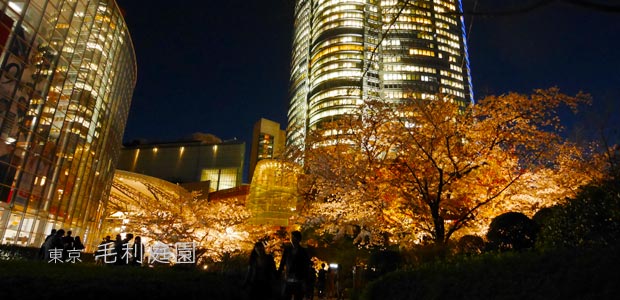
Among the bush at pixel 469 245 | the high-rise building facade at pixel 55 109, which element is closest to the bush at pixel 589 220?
the bush at pixel 469 245

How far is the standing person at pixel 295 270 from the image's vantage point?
6777 millimetres

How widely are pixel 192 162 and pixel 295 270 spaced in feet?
299

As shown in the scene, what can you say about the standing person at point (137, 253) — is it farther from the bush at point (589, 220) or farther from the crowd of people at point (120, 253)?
the bush at point (589, 220)

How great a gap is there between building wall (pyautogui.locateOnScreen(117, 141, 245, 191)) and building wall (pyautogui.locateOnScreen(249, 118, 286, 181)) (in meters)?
19.4

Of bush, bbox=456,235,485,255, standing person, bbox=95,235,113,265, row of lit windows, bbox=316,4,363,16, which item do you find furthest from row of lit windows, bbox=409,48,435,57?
standing person, bbox=95,235,113,265

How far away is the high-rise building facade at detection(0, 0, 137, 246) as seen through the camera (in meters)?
19.8

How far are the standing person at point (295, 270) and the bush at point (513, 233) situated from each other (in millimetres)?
5856

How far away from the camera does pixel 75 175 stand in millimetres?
26891

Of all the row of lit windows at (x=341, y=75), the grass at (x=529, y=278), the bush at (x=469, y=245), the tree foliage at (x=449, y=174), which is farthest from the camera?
the row of lit windows at (x=341, y=75)

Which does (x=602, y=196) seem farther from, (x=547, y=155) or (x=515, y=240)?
(x=547, y=155)

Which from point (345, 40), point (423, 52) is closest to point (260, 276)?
point (345, 40)

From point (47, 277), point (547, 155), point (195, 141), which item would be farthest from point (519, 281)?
point (195, 141)

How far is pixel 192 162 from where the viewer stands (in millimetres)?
93500

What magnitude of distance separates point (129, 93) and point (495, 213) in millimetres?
34858
